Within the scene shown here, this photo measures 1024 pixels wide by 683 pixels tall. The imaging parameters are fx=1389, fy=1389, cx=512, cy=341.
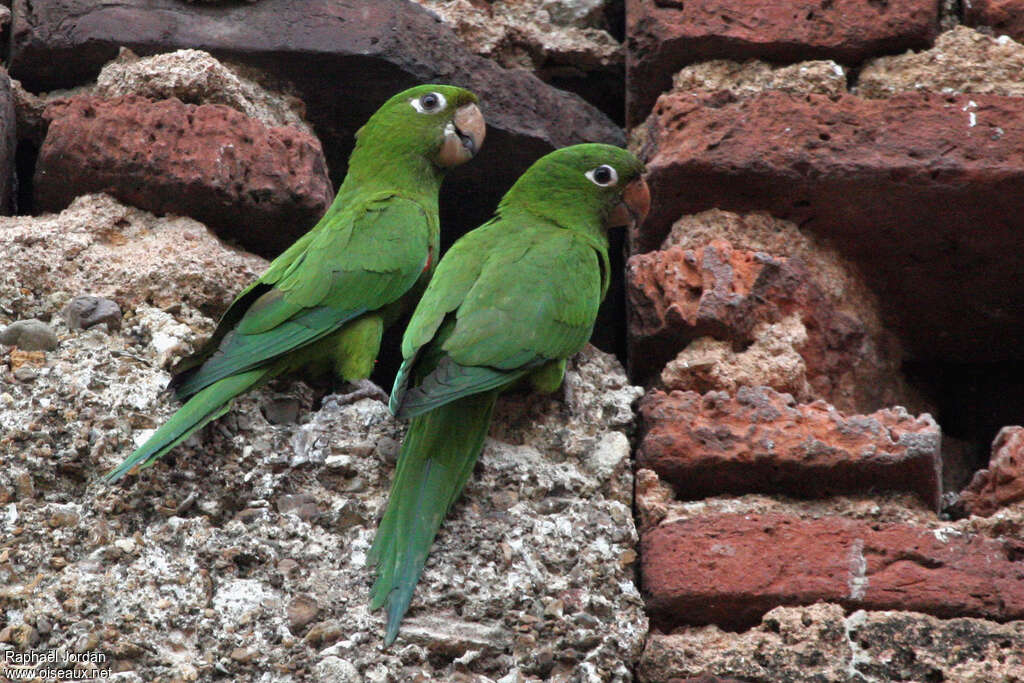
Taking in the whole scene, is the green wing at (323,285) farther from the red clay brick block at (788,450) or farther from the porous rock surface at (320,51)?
the red clay brick block at (788,450)

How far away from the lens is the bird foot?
7.82 ft

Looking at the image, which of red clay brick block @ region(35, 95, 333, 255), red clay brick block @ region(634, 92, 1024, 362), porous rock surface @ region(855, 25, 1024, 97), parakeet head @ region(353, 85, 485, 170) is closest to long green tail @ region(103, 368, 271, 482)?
red clay brick block @ region(35, 95, 333, 255)

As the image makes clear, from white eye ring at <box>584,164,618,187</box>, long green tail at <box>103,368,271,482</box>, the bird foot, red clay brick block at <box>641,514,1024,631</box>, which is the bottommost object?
red clay brick block at <box>641,514,1024,631</box>

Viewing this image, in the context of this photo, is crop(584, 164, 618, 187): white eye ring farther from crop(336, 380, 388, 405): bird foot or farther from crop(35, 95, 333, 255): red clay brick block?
crop(336, 380, 388, 405): bird foot

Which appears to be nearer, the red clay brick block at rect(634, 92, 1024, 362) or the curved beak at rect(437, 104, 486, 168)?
the red clay brick block at rect(634, 92, 1024, 362)

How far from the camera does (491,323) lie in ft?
7.91

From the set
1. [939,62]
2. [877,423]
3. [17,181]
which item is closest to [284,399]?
[17,181]

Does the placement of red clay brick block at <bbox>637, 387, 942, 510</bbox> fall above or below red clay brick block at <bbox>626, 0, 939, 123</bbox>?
below

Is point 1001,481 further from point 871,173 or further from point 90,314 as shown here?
point 90,314

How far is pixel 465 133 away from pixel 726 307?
0.72 meters

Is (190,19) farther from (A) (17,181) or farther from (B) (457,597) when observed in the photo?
(B) (457,597)

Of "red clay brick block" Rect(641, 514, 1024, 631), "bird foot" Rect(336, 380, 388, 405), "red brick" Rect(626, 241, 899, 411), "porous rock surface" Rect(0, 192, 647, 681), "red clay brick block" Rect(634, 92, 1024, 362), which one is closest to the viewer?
"porous rock surface" Rect(0, 192, 647, 681)

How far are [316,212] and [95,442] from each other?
2.33ft

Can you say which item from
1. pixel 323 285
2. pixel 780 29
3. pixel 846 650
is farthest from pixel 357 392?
pixel 780 29
